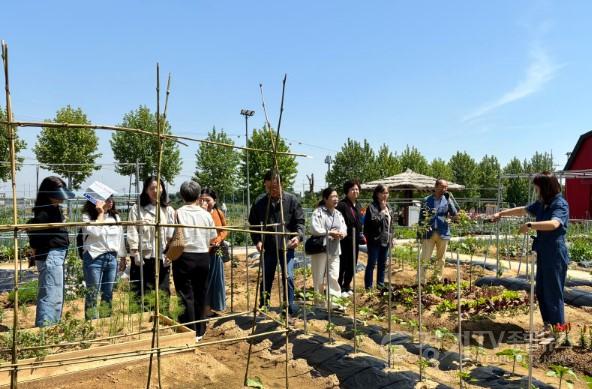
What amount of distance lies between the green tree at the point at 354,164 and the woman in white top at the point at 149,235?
23732mm

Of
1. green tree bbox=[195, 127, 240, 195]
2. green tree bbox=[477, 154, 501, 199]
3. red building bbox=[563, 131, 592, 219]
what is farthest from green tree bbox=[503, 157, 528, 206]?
green tree bbox=[195, 127, 240, 195]

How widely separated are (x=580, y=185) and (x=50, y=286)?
2042cm

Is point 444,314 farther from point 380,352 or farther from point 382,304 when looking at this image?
point 380,352

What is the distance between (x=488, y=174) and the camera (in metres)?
36.0

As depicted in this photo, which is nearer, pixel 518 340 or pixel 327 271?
pixel 518 340

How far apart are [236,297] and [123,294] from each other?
1.92 m

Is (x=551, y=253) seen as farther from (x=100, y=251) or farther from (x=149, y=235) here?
(x=100, y=251)

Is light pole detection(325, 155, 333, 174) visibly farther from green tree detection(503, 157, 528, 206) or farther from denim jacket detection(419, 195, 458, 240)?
denim jacket detection(419, 195, 458, 240)

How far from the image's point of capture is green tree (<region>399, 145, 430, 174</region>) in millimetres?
31750

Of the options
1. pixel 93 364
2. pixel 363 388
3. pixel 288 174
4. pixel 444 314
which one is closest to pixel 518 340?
pixel 444 314

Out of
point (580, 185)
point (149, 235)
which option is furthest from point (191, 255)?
point (580, 185)

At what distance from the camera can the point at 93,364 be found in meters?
3.29

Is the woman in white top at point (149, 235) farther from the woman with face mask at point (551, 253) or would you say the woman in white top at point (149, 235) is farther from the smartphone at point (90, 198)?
the woman with face mask at point (551, 253)

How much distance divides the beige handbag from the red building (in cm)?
1848
